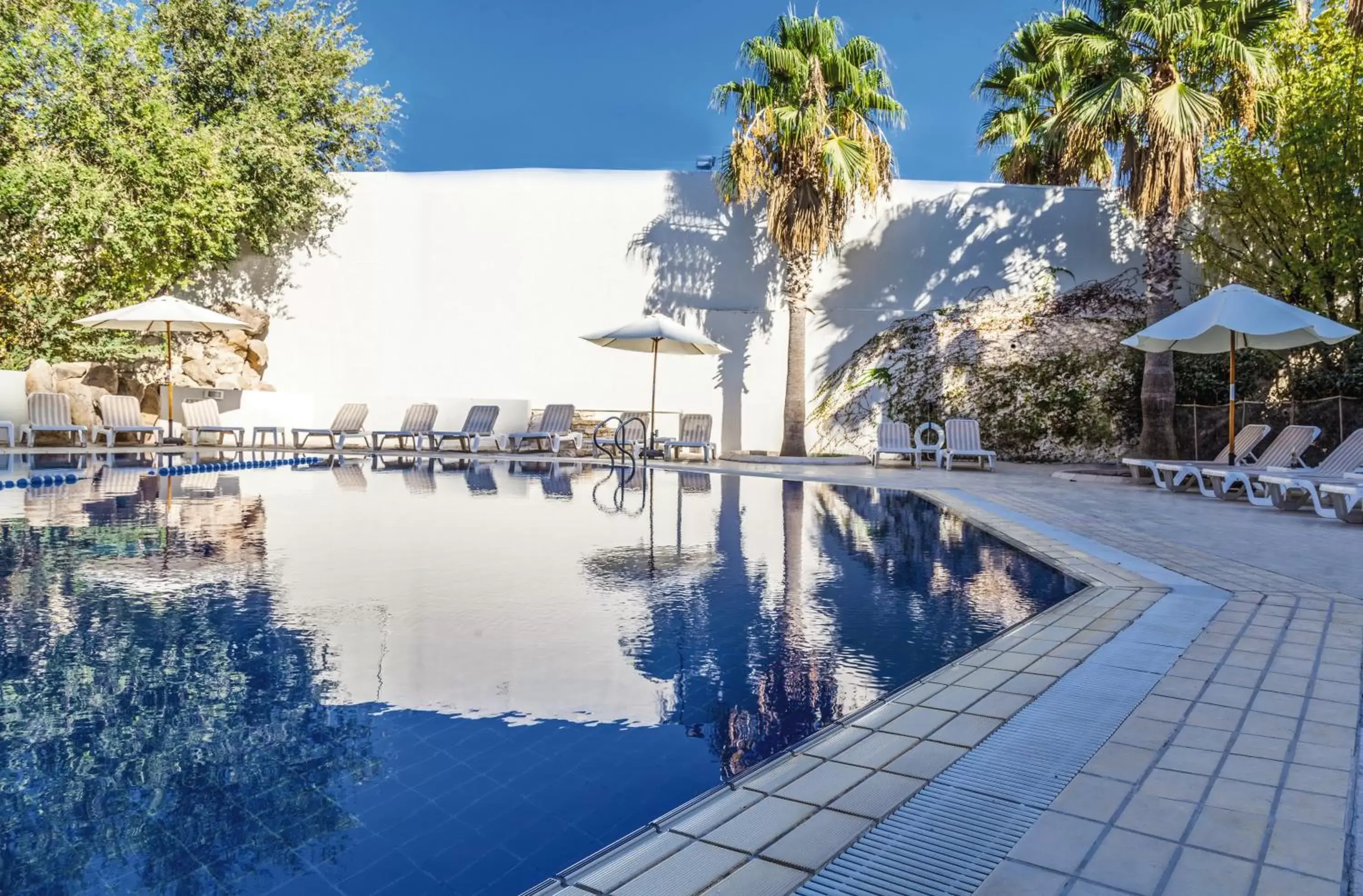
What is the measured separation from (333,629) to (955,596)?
9.60 ft

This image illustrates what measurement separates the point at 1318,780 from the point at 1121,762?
0.43 metres

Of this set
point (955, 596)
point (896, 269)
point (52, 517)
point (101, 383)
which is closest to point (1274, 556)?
point (955, 596)

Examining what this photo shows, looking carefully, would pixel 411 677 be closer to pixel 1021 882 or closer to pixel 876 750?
pixel 876 750

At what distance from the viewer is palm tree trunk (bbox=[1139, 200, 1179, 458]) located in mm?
11281

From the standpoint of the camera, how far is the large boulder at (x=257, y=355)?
16.4 meters

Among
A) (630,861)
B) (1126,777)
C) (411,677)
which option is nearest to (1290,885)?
(1126,777)

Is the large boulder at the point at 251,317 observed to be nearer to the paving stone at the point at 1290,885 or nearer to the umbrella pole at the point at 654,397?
the umbrella pole at the point at 654,397

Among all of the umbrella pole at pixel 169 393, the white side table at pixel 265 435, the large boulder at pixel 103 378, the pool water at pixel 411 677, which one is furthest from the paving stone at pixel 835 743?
the large boulder at pixel 103 378

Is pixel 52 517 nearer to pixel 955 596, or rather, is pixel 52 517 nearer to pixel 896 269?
pixel 955 596

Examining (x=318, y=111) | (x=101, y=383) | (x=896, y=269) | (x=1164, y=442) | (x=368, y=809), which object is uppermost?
(x=318, y=111)

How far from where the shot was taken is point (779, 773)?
2.20 meters

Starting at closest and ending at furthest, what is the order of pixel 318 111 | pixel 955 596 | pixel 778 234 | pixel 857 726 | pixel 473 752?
1. pixel 473 752
2. pixel 857 726
3. pixel 955 596
4. pixel 778 234
5. pixel 318 111

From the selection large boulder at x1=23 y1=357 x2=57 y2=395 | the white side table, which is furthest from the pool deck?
large boulder at x1=23 y1=357 x2=57 y2=395

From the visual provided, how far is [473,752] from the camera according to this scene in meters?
2.39
